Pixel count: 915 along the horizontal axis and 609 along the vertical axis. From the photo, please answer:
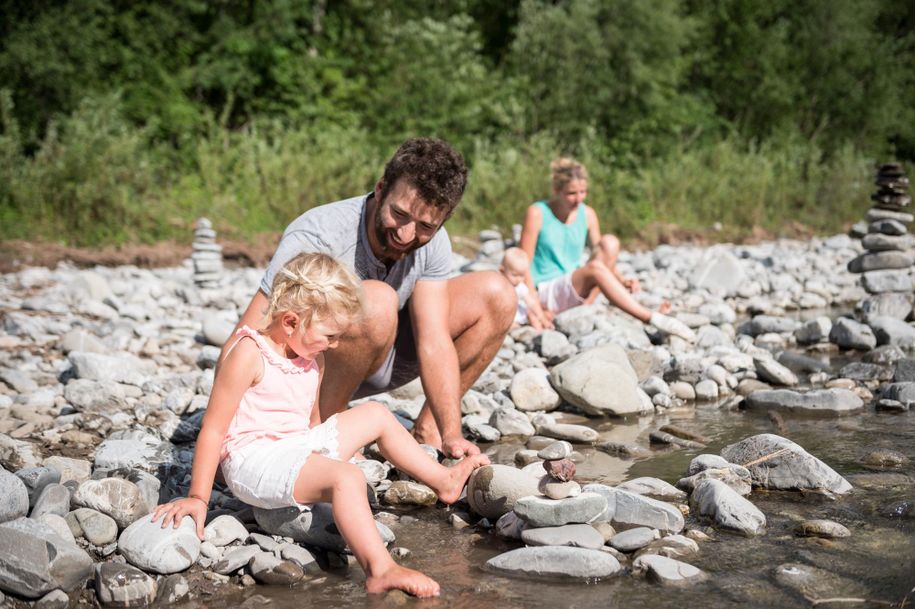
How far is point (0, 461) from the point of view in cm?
370

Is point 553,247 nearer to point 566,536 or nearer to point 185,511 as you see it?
point 566,536

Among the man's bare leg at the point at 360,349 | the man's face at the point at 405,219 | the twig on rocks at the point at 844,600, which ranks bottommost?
the twig on rocks at the point at 844,600

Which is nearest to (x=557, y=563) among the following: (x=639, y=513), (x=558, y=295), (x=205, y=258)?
(x=639, y=513)

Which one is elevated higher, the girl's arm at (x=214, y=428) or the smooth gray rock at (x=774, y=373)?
the girl's arm at (x=214, y=428)

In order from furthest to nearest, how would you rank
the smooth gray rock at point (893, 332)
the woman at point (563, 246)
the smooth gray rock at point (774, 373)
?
the woman at point (563, 246)
the smooth gray rock at point (893, 332)
the smooth gray rock at point (774, 373)

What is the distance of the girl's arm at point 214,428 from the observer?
292 cm

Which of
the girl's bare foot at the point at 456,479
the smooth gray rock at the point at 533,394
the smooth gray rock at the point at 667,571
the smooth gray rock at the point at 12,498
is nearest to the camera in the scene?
the smooth gray rock at the point at 667,571

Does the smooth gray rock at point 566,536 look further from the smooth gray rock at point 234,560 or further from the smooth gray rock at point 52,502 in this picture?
the smooth gray rock at point 52,502

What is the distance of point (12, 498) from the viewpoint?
9.75 feet

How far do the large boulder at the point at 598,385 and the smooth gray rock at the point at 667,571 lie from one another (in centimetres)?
204

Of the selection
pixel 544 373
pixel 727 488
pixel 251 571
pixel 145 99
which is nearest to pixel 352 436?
pixel 251 571

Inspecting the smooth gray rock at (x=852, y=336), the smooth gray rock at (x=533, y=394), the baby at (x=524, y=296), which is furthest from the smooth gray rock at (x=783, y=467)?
the smooth gray rock at (x=852, y=336)

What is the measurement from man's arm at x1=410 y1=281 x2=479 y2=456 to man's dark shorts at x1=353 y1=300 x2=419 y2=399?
0.49ft

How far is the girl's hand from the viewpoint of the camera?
288 cm
